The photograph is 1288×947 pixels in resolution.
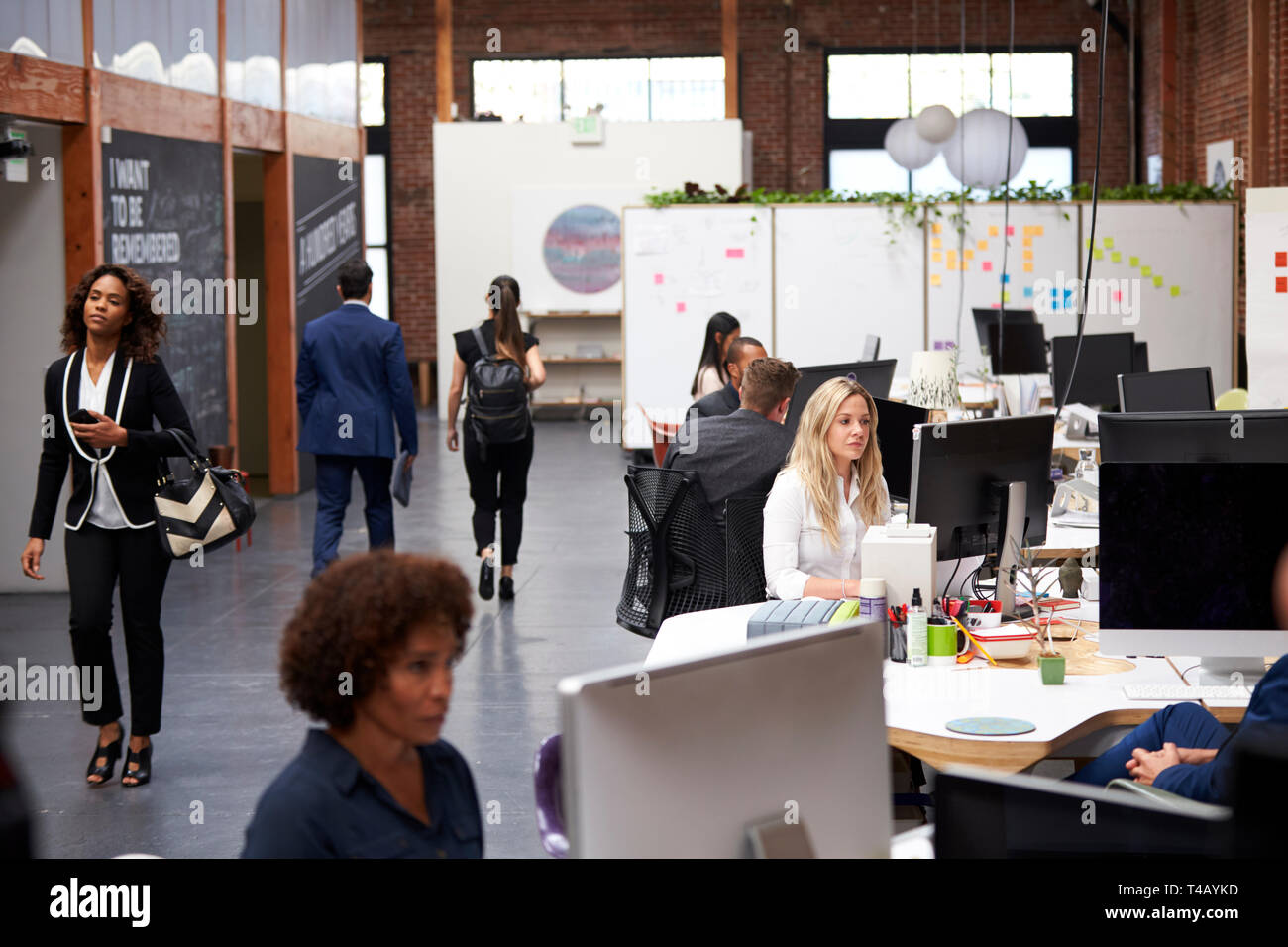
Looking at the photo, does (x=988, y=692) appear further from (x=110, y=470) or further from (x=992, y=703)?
(x=110, y=470)

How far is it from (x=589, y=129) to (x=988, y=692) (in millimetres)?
13375

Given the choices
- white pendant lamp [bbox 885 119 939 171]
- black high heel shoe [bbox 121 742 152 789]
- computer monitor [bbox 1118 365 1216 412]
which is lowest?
black high heel shoe [bbox 121 742 152 789]

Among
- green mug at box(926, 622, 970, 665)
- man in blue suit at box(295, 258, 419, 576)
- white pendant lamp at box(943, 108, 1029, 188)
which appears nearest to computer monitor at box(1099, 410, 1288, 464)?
green mug at box(926, 622, 970, 665)

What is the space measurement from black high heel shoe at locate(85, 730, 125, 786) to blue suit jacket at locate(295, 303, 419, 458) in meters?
2.21

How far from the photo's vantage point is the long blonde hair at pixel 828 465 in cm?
418

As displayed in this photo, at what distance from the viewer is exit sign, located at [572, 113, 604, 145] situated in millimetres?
15875

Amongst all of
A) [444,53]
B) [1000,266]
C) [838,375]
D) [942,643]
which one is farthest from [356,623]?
[444,53]

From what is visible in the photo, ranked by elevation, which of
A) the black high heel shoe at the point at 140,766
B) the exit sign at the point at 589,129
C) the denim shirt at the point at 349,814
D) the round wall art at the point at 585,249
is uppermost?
the exit sign at the point at 589,129

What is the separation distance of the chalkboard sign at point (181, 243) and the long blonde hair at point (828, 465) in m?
4.53

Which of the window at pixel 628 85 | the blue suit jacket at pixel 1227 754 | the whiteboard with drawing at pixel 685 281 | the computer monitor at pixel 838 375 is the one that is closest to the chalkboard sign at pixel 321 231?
the whiteboard with drawing at pixel 685 281

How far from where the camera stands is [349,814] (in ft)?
5.84

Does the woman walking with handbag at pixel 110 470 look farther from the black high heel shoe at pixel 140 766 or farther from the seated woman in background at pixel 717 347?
the seated woman in background at pixel 717 347

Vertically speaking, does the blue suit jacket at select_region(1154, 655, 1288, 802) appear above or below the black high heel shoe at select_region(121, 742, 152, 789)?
above

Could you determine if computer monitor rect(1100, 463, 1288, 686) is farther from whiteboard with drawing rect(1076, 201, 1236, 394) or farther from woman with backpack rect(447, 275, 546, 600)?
whiteboard with drawing rect(1076, 201, 1236, 394)
